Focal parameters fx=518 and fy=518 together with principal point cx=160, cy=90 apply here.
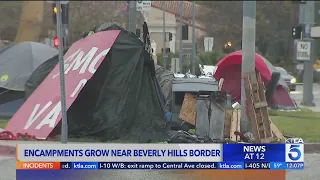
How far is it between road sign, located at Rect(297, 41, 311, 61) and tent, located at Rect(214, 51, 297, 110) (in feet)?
9.71

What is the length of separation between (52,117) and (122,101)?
1586mm

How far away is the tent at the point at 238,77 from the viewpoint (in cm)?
1848

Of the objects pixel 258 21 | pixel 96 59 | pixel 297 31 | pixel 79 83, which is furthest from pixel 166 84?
pixel 258 21

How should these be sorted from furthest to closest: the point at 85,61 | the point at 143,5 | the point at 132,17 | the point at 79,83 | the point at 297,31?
the point at 297,31
the point at 143,5
the point at 132,17
the point at 85,61
the point at 79,83

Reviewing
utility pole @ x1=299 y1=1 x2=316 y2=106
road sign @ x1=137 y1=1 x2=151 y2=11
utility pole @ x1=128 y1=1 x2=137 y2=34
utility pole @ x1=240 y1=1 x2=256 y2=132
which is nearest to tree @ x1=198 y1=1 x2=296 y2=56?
utility pole @ x1=299 y1=1 x2=316 y2=106

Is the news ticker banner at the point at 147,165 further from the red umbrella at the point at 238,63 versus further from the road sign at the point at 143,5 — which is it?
the road sign at the point at 143,5

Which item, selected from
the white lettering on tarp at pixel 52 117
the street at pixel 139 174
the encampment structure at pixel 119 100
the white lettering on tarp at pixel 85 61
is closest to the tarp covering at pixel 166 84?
the encampment structure at pixel 119 100

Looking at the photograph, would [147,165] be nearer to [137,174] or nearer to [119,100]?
[137,174]

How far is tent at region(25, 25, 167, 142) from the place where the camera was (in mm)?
11523

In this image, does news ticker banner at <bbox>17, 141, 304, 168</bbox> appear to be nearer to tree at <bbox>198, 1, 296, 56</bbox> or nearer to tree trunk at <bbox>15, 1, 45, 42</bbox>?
tree trunk at <bbox>15, 1, 45, 42</bbox>

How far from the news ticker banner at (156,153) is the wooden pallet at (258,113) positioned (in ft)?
14.6

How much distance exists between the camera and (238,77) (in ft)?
62.5

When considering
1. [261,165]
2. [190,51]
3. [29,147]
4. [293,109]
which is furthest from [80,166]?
[190,51]

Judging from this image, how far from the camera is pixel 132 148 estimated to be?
6.28 metres
